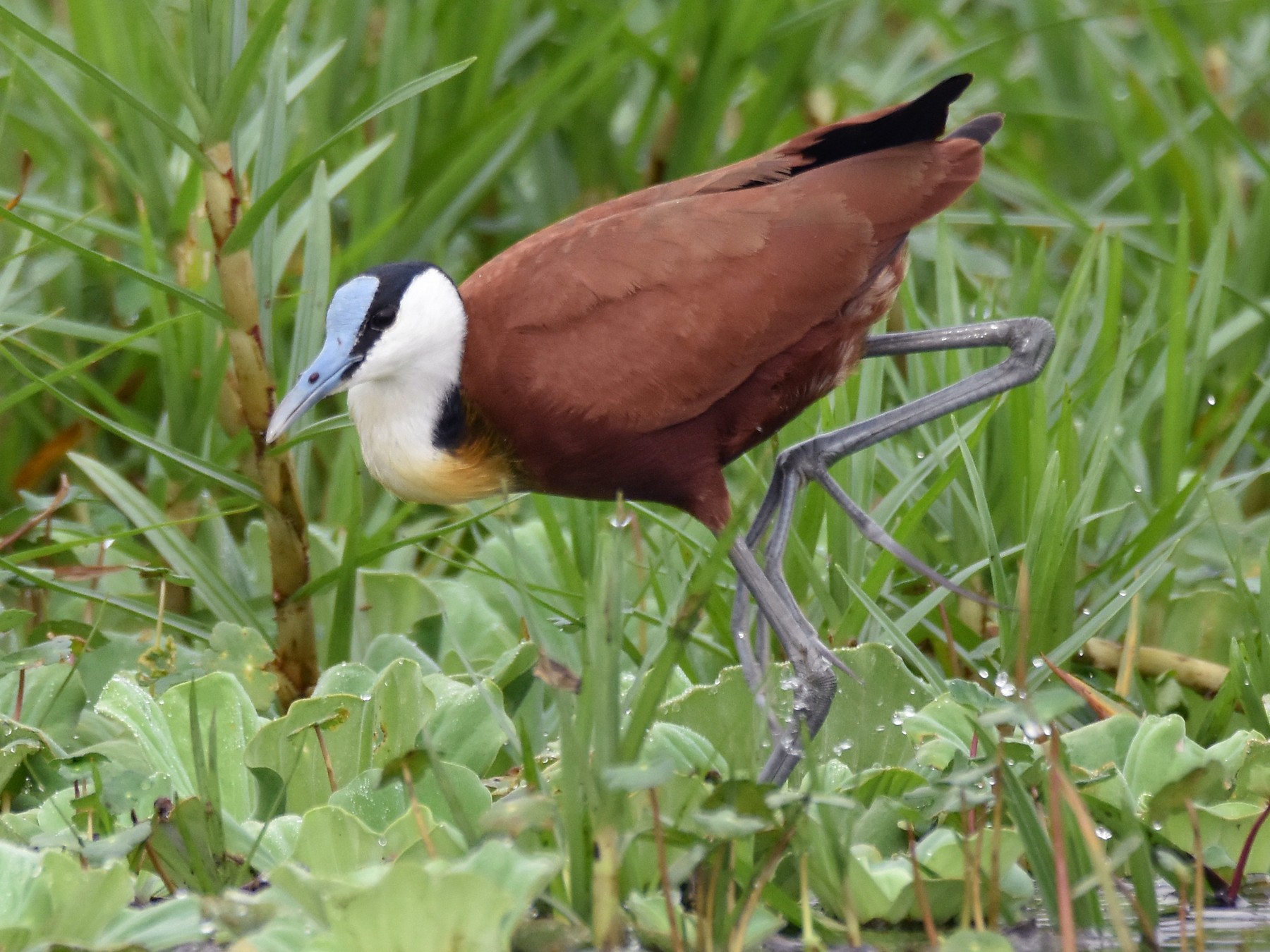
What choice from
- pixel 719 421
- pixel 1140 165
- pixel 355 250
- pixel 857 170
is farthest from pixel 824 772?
pixel 1140 165

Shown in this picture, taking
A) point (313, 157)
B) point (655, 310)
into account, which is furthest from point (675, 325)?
point (313, 157)

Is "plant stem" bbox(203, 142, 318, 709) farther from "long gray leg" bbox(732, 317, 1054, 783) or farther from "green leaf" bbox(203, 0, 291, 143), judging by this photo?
"long gray leg" bbox(732, 317, 1054, 783)

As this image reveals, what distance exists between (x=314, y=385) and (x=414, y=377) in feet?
0.57

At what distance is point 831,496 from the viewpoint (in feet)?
9.27

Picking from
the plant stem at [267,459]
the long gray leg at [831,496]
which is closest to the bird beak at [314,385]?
the plant stem at [267,459]

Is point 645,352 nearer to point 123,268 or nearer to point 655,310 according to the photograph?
point 655,310

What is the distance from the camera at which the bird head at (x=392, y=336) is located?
8.27 feet

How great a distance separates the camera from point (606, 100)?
175 inches

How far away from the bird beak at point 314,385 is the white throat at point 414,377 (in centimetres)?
3

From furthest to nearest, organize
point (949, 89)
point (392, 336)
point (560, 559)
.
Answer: point (560, 559), point (949, 89), point (392, 336)

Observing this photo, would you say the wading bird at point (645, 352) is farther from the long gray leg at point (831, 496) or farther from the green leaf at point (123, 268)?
the green leaf at point (123, 268)

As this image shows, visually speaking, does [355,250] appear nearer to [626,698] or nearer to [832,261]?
[832,261]

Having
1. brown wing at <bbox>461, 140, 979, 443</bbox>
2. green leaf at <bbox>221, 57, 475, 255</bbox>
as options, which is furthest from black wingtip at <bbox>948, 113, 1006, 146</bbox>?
green leaf at <bbox>221, 57, 475, 255</bbox>

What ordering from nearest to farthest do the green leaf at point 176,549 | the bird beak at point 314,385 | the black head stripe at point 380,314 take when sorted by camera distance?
the bird beak at point 314,385, the black head stripe at point 380,314, the green leaf at point 176,549
